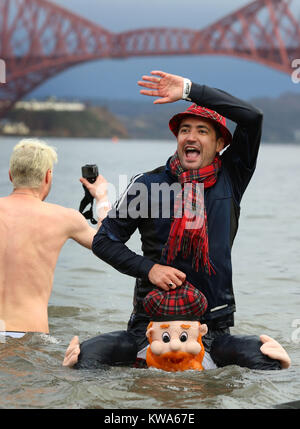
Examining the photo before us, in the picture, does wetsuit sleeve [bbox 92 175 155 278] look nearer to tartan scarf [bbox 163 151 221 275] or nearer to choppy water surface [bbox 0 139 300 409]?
tartan scarf [bbox 163 151 221 275]

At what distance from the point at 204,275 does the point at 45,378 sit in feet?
3.02

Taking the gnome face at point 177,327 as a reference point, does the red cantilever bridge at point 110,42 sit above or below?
above

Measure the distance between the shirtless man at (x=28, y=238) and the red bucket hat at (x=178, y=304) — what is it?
855 mm

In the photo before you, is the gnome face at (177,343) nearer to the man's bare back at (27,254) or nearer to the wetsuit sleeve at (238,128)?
the wetsuit sleeve at (238,128)

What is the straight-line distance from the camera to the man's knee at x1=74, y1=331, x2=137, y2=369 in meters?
3.40

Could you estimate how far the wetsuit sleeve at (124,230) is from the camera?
3.36 m

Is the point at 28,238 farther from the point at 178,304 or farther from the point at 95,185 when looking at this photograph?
the point at 178,304

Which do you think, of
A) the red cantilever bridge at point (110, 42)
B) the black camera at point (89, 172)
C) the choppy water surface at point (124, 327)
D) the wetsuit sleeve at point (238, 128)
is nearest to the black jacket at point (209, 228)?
the wetsuit sleeve at point (238, 128)

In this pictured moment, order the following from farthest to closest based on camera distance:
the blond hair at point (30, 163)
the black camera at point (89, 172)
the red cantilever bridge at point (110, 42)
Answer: the red cantilever bridge at point (110, 42), the black camera at point (89, 172), the blond hair at point (30, 163)

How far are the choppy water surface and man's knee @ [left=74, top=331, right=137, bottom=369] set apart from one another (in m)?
0.04

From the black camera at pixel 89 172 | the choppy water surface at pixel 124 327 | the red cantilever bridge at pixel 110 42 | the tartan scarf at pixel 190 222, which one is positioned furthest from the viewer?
the red cantilever bridge at pixel 110 42

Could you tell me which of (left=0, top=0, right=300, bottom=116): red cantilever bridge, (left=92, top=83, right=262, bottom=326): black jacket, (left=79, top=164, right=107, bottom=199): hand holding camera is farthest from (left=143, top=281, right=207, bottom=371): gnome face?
(left=0, top=0, right=300, bottom=116): red cantilever bridge

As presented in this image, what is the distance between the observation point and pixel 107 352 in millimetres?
3402

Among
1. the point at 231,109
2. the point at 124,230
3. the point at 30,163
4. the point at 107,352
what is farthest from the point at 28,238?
the point at 231,109
